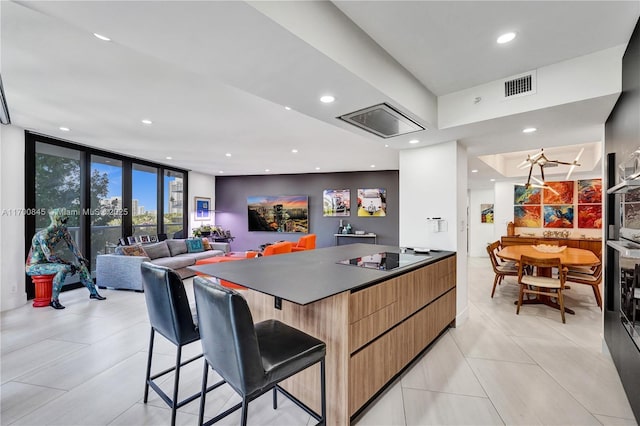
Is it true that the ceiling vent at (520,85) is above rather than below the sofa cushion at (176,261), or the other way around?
above

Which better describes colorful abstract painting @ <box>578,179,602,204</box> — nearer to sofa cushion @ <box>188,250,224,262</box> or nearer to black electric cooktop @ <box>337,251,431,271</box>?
black electric cooktop @ <box>337,251,431,271</box>

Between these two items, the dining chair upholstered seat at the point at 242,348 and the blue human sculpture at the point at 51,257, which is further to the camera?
the blue human sculpture at the point at 51,257

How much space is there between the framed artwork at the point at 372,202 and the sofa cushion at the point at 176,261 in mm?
4517

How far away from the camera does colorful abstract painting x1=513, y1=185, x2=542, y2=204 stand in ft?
24.8

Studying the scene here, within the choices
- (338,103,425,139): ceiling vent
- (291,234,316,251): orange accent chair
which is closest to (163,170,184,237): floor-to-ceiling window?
(291,234,316,251): orange accent chair

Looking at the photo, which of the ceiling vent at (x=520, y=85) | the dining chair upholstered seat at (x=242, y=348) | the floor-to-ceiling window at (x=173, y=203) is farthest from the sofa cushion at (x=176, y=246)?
the ceiling vent at (x=520, y=85)

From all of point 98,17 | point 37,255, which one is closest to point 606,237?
point 98,17

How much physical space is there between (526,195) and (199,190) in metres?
9.33

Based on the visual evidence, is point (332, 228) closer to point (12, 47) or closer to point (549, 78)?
point (549, 78)

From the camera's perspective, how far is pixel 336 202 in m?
8.16

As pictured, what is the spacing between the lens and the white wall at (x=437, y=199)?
333 centimetres

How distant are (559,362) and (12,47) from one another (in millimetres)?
5157

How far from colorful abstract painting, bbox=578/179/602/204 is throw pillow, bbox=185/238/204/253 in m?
9.53

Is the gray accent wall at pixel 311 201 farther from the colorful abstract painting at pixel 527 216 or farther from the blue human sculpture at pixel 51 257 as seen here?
the blue human sculpture at pixel 51 257
